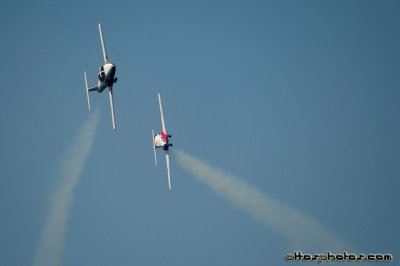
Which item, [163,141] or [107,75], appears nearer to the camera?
[107,75]

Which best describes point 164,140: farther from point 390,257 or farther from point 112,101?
point 390,257

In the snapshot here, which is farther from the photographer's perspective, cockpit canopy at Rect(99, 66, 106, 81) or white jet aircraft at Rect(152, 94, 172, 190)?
white jet aircraft at Rect(152, 94, 172, 190)

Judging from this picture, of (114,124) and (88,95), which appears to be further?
(88,95)

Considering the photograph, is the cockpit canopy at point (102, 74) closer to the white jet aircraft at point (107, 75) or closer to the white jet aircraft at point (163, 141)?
the white jet aircraft at point (107, 75)

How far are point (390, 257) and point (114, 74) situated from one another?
5343 cm

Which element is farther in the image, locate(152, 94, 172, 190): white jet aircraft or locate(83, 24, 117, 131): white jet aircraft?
locate(152, 94, 172, 190): white jet aircraft

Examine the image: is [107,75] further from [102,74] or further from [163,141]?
[163,141]

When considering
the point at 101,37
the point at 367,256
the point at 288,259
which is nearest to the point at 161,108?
the point at 101,37

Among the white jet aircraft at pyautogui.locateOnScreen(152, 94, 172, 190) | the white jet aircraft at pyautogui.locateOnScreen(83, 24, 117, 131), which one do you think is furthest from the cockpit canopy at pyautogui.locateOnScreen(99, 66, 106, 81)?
the white jet aircraft at pyautogui.locateOnScreen(152, 94, 172, 190)

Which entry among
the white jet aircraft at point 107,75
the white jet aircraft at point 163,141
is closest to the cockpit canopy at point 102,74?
the white jet aircraft at point 107,75

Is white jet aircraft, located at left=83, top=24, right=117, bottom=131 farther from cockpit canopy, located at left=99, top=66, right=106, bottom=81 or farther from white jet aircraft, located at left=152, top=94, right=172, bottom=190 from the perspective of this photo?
white jet aircraft, located at left=152, top=94, right=172, bottom=190

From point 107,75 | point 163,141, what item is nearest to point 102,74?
point 107,75

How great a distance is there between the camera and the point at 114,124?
299 ft

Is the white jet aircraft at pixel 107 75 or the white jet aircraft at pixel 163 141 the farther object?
the white jet aircraft at pixel 163 141
